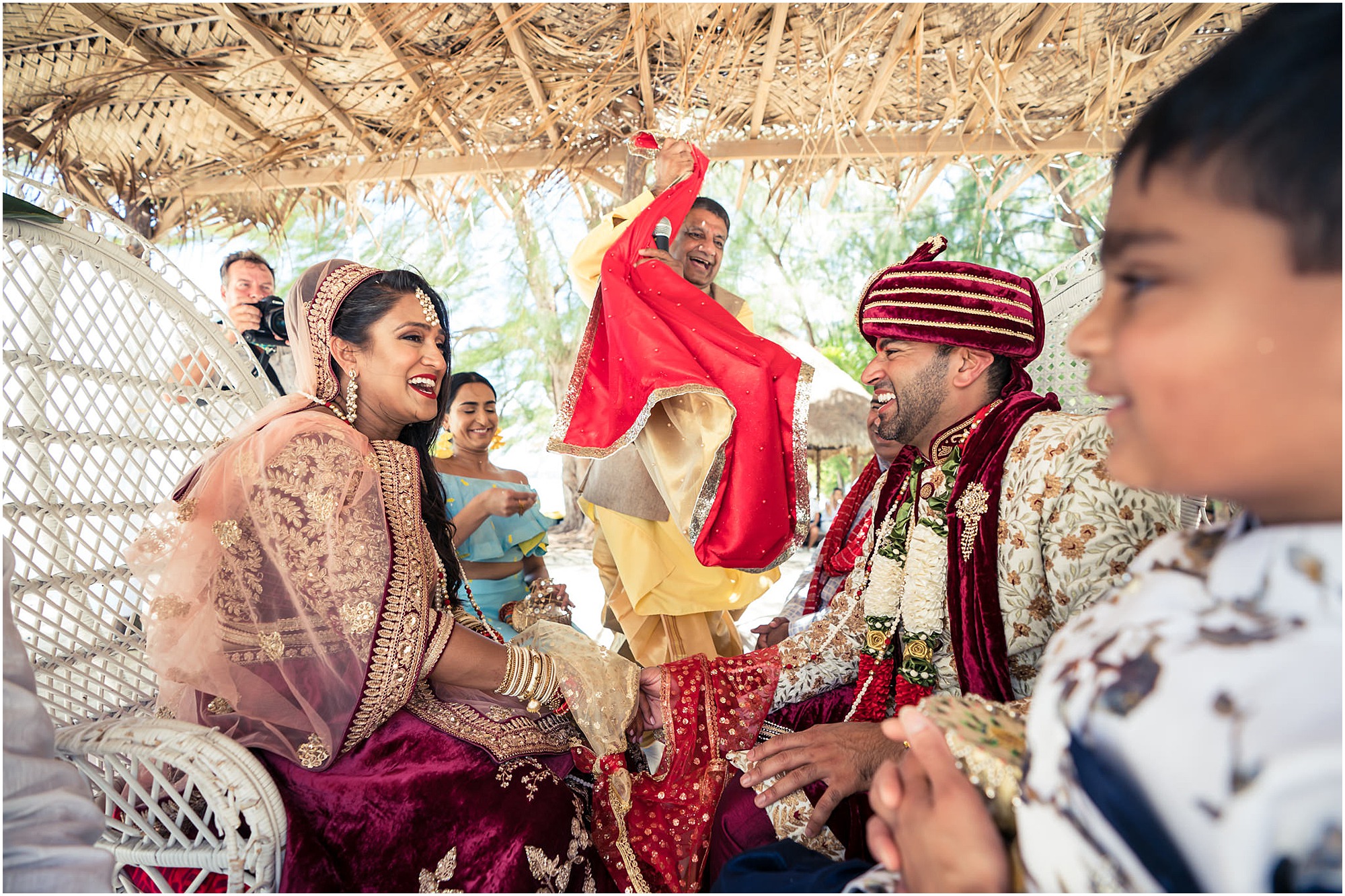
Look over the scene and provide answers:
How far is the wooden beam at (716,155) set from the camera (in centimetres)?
448

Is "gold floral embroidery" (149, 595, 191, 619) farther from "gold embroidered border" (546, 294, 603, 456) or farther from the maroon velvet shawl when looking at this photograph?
the maroon velvet shawl

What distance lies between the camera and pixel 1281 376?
24.3 inches

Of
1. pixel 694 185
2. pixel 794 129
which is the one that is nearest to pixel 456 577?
pixel 694 185

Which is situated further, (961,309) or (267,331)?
(267,331)

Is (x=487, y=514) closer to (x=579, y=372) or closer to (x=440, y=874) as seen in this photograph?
(x=579, y=372)

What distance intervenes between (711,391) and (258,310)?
2.87m

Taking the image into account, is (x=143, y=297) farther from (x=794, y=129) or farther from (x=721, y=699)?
(x=794, y=129)

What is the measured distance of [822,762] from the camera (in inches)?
57.5

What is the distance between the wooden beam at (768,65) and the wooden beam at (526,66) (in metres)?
1.08

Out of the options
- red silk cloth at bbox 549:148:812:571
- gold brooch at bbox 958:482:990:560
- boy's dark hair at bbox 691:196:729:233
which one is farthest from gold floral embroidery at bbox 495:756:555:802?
boy's dark hair at bbox 691:196:729:233

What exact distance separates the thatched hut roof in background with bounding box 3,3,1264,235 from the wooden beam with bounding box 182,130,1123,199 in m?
0.01

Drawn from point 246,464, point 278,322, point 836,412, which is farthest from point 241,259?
point 836,412

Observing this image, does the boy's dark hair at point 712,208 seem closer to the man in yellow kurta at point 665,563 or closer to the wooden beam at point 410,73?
the man in yellow kurta at point 665,563

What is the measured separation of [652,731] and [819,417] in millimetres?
9871
